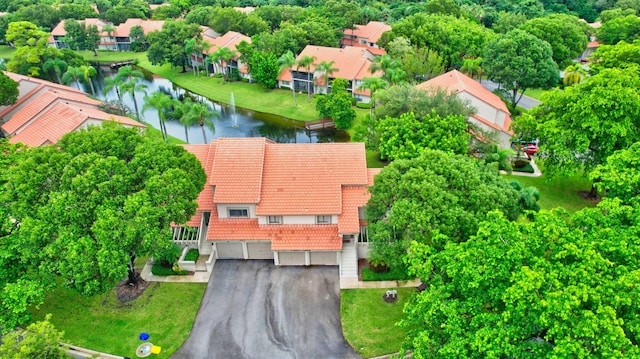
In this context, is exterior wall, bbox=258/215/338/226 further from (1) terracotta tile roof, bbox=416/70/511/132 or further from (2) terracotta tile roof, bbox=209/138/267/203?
(1) terracotta tile roof, bbox=416/70/511/132

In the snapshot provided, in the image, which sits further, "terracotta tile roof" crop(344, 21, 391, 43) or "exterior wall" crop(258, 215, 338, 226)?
"terracotta tile roof" crop(344, 21, 391, 43)

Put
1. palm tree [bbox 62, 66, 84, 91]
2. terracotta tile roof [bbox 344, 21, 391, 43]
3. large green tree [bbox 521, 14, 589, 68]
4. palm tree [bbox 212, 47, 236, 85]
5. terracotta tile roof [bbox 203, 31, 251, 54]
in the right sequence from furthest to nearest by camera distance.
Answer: terracotta tile roof [bbox 344, 21, 391, 43] → terracotta tile roof [bbox 203, 31, 251, 54] → palm tree [bbox 212, 47, 236, 85] → palm tree [bbox 62, 66, 84, 91] → large green tree [bbox 521, 14, 589, 68]

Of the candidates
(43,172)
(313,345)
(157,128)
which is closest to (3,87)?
(157,128)

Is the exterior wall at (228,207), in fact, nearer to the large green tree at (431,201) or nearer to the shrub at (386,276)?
the large green tree at (431,201)

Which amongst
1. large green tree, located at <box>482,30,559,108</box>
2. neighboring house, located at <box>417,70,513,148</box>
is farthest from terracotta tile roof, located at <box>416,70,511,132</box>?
large green tree, located at <box>482,30,559,108</box>

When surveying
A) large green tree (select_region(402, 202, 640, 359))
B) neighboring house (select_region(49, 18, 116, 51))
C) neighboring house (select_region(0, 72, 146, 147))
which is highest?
large green tree (select_region(402, 202, 640, 359))

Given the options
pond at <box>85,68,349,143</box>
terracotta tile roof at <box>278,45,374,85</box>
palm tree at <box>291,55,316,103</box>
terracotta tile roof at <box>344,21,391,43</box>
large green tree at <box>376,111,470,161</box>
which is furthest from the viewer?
terracotta tile roof at <box>344,21,391,43</box>

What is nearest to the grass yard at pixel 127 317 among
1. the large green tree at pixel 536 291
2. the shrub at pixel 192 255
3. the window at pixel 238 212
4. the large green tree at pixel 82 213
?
the shrub at pixel 192 255

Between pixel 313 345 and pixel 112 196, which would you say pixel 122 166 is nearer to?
pixel 112 196
